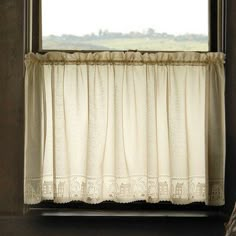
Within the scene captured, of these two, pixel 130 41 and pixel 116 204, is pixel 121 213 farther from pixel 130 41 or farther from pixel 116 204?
pixel 130 41

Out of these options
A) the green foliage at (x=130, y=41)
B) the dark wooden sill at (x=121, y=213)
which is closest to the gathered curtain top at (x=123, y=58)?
the green foliage at (x=130, y=41)

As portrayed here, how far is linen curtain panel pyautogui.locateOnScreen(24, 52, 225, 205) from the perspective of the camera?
278cm

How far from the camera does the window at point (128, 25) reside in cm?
292

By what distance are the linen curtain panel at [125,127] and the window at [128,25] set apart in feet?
0.53

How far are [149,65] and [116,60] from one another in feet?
0.61

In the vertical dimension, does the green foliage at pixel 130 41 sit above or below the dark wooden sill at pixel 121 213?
above

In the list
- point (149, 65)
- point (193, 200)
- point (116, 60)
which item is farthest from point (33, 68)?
point (193, 200)

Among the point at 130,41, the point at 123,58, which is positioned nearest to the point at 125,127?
the point at 123,58

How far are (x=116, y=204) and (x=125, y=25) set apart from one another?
3.36 ft

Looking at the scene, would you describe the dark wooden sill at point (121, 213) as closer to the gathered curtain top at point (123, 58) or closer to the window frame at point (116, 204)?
the window frame at point (116, 204)

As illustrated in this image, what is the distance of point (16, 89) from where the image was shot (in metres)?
2.79

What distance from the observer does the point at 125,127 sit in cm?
279

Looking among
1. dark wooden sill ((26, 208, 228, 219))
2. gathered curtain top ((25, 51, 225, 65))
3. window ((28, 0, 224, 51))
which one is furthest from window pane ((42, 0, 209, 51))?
dark wooden sill ((26, 208, 228, 219))

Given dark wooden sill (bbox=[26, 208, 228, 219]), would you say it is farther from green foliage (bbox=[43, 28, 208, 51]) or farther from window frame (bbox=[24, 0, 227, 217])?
green foliage (bbox=[43, 28, 208, 51])
